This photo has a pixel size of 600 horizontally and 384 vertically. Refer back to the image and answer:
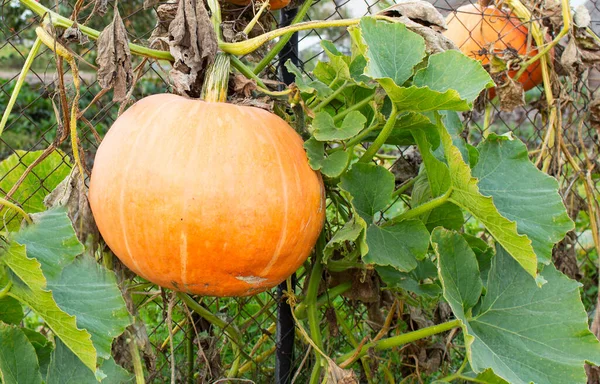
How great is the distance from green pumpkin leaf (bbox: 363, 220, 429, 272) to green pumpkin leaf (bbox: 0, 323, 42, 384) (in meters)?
0.62

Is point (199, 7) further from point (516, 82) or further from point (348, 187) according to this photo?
point (516, 82)

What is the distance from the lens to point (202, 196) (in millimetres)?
1081

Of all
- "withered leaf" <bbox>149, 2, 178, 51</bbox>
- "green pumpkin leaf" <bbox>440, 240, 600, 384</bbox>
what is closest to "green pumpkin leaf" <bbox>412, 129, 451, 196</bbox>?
"green pumpkin leaf" <bbox>440, 240, 600, 384</bbox>

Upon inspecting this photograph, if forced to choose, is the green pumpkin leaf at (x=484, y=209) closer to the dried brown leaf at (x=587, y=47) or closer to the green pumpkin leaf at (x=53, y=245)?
the green pumpkin leaf at (x=53, y=245)

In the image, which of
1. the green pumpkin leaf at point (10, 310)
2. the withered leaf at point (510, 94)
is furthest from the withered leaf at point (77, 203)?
the withered leaf at point (510, 94)

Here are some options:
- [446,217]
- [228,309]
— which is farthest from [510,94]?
[228,309]

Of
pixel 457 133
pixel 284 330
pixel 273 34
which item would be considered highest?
pixel 273 34

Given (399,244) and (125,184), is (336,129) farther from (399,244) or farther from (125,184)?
(125,184)

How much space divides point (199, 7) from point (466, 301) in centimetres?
76

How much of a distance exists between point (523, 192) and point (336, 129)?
16.2 inches

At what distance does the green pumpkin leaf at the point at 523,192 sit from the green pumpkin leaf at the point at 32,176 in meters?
0.93

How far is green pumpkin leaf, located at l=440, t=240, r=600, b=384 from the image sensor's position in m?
1.17

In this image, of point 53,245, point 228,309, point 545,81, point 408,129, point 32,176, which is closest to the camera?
point 53,245

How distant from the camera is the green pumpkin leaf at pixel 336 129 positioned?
1.17 metres
